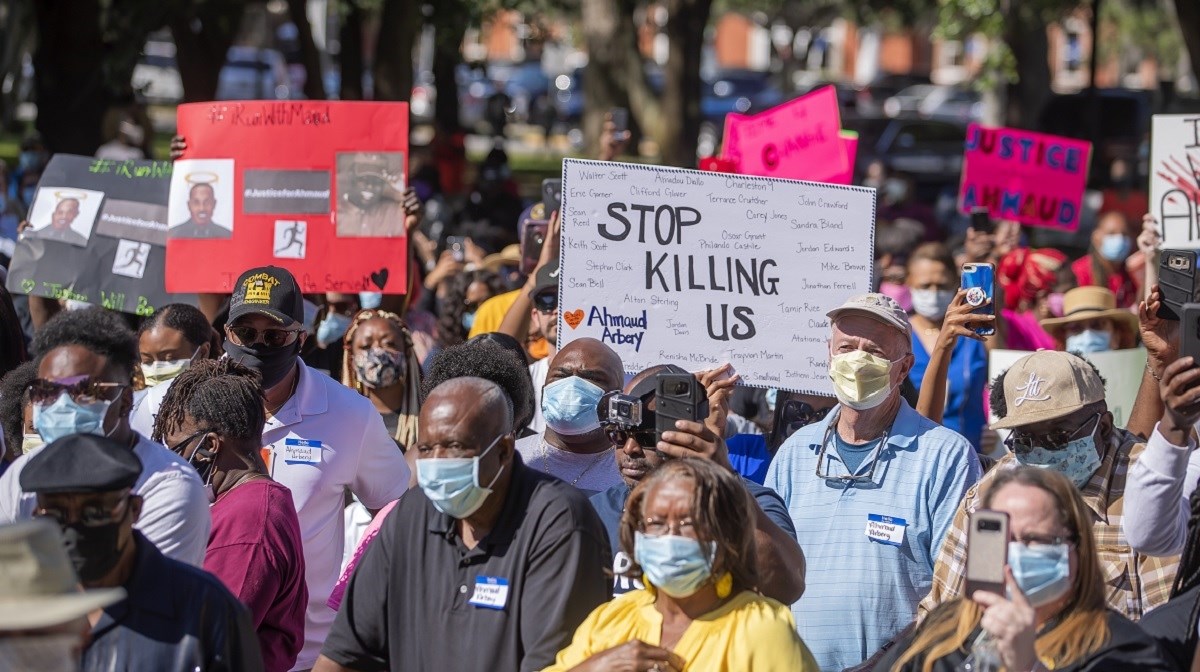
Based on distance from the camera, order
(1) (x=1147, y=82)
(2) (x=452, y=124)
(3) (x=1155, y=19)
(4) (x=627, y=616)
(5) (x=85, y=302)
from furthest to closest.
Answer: (1) (x=1147, y=82) < (3) (x=1155, y=19) < (2) (x=452, y=124) < (5) (x=85, y=302) < (4) (x=627, y=616)

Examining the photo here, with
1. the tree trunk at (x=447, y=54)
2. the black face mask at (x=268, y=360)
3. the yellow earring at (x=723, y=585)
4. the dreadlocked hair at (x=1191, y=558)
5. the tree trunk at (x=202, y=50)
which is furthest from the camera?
the tree trunk at (x=202, y=50)

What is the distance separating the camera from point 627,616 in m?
4.09

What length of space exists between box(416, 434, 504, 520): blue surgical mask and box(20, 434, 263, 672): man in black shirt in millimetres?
616

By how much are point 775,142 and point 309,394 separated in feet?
14.1

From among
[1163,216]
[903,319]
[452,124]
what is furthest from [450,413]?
[452,124]

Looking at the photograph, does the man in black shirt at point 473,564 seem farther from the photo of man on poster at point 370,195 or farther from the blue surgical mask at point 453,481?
the photo of man on poster at point 370,195

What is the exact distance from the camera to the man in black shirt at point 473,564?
4.26 m

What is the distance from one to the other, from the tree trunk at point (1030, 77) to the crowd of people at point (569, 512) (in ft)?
48.4

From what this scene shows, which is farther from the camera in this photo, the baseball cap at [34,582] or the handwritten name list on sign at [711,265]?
the handwritten name list on sign at [711,265]

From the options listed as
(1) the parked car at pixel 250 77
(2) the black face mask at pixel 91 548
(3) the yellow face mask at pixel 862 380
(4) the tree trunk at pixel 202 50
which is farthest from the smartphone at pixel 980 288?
(1) the parked car at pixel 250 77

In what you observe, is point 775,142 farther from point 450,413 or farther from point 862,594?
point 450,413

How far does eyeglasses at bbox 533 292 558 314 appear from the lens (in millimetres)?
7273

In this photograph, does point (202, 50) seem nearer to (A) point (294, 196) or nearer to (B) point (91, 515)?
(A) point (294, 196)

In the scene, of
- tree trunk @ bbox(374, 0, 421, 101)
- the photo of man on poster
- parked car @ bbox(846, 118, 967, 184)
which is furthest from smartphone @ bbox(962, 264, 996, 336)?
parked car @ bbox(846, 118, 967, 184)
